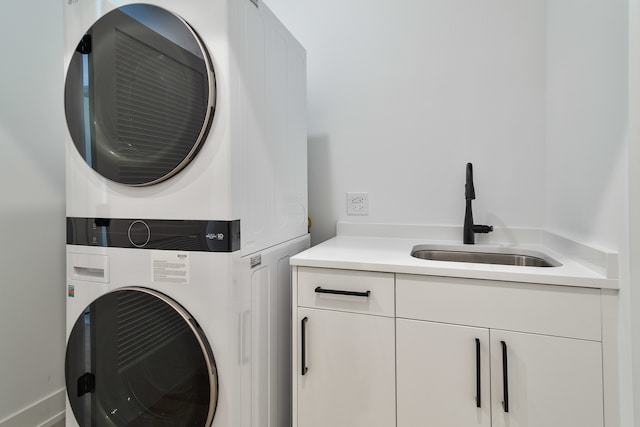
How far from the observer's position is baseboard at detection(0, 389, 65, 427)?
1.37 m

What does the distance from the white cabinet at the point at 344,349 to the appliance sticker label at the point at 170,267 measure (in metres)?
0.41

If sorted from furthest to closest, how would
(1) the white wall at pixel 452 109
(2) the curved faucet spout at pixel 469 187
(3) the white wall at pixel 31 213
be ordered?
(2) the curved faucet spout at pixel 469 187 → (3) the white wall at pixel 31 213 → (1) the white wall at pixel 452 109

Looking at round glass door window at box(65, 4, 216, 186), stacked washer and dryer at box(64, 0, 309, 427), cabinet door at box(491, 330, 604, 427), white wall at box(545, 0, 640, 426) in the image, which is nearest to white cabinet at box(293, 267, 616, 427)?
cabinet door at box(491, 330, 604, 427)

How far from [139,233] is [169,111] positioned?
42cm

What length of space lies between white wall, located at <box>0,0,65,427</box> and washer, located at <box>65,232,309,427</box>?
51 cm

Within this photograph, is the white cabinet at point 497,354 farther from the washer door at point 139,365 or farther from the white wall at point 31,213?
the white wall at point 31,213

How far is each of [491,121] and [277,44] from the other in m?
1.09

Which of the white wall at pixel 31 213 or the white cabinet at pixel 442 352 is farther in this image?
the white wall at pixel 31 213

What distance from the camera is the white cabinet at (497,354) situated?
0.90 m

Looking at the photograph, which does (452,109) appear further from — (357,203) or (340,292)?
(340,292)

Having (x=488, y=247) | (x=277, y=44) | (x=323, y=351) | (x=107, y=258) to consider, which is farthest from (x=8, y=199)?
(x=488, y=247)

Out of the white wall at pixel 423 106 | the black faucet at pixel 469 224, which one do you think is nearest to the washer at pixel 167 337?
the white wall at pixel 423 106

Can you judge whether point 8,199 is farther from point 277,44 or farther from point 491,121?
point 491,121

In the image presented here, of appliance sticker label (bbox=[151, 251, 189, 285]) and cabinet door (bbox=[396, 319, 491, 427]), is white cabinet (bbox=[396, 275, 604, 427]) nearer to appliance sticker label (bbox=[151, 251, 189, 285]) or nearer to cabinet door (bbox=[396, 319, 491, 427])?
cabinet door (bbox=[396, 319, 491, 427])
